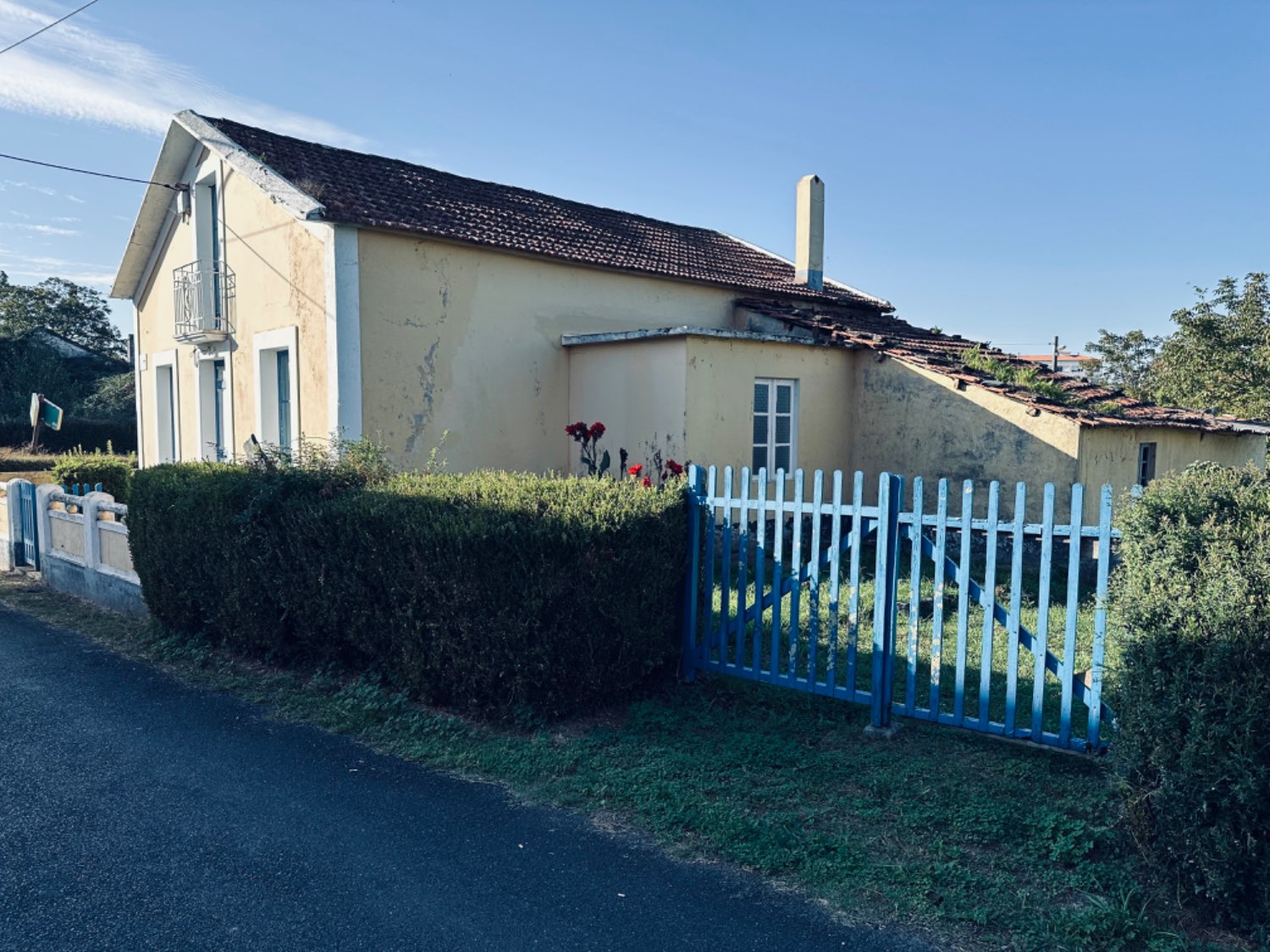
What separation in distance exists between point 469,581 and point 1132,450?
10.8 m

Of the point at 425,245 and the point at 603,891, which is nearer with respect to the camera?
the point at 603,891

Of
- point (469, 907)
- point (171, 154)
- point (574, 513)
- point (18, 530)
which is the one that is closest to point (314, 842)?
point (469, 907)

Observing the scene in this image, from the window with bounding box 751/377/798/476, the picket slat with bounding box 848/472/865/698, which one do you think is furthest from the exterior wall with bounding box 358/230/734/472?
the picket slat with bounding box 848/472/865/698

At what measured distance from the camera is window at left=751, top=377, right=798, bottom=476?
11922 millimetres

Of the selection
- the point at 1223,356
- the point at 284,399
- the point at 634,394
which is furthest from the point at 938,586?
the point at 1223,356

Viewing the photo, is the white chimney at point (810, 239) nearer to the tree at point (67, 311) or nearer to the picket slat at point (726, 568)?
the picket slat at point (726, 568)

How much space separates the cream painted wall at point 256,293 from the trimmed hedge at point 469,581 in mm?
4122

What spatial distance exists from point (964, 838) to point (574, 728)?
236 centimetres

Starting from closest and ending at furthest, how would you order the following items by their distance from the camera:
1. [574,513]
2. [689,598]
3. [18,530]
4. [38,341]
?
[574,513]
[689,598]
[18,530]
[38,341]

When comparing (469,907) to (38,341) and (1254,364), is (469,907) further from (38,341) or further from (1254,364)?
(38,341)

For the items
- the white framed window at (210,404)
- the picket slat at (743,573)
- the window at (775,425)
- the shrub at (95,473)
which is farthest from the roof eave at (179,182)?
the picket slat at (743,573)

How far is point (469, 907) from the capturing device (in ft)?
11.4

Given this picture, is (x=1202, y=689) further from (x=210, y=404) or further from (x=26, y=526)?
(x=210, y=404)

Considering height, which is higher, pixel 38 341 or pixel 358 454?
pixel 38 341
